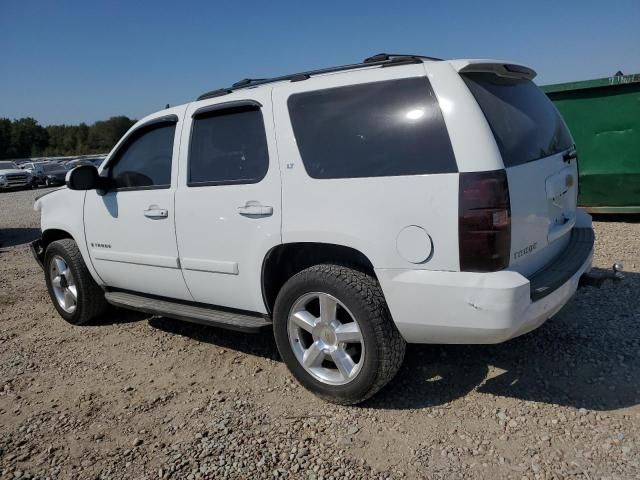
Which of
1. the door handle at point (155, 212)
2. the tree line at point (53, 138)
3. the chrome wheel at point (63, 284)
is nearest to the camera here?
the door handle at point (155, 212)

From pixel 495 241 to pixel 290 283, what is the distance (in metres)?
1.22

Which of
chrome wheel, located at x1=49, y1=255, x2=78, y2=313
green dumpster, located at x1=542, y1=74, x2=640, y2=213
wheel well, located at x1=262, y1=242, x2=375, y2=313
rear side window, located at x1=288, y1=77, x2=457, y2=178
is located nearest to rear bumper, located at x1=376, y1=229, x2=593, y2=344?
wheel well, located at x1=262, y1=242, x2=375, y2=313

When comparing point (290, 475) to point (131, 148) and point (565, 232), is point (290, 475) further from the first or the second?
point (131, 148)

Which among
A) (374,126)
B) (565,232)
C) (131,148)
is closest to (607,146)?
(565,232)

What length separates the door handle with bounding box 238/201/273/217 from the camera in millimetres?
3102

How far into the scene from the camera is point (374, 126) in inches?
110

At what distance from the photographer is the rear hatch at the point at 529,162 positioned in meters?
2.60

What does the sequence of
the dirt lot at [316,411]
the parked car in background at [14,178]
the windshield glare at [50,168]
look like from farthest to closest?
the windshield glare at [50,168] → the parked car in background at [14,178] → the dirt lot at [316,411]

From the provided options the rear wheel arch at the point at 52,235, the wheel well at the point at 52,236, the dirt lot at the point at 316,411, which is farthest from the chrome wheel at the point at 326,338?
the wheel well at the point at 52,236

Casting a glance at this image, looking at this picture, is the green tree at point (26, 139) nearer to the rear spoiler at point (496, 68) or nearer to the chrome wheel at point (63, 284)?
the chrome wheel at point (63, 284)

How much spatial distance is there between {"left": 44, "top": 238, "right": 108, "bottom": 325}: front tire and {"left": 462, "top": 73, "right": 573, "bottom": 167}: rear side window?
366 centimetres

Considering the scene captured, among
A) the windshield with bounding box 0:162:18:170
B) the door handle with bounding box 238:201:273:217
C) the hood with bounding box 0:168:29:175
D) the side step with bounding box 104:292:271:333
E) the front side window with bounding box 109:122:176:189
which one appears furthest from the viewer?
the windshield with bounding box 0:162:18:170

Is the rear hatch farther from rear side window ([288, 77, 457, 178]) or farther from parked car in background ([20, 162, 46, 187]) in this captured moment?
parked car in background ([20, 162, 46, 187])

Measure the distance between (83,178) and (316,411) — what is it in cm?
257
